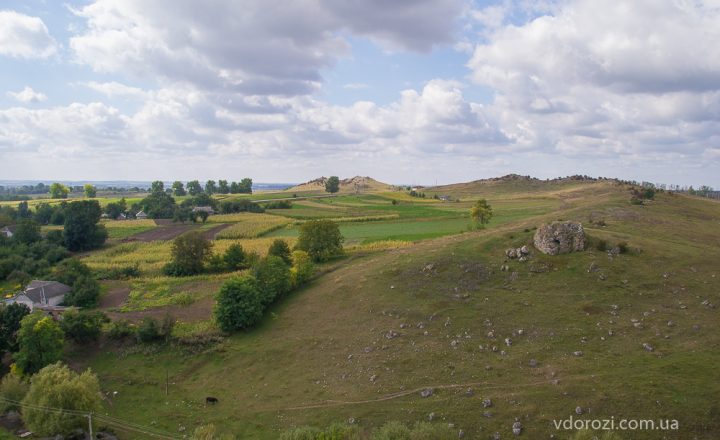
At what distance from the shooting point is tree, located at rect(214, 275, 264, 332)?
54.2m

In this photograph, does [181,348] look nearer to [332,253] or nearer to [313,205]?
[332,253]

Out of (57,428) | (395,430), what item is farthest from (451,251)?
(57,428)

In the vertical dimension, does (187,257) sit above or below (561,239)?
below

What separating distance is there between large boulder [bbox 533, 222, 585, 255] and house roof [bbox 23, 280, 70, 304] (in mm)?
72415

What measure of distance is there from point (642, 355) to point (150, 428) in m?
42.8

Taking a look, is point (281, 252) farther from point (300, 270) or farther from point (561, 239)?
point (561, 239)

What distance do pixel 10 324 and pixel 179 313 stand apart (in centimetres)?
1907

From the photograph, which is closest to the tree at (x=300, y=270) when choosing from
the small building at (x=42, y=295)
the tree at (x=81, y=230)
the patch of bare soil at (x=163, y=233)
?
the small building at (x=42, y=295)

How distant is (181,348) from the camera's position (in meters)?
52.3

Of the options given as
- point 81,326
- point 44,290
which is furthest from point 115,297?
point 81,326

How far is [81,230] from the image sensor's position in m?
105

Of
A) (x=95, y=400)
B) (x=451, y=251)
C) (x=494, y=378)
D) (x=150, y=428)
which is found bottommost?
(x=150, y=428)

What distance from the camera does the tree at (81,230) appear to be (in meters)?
104

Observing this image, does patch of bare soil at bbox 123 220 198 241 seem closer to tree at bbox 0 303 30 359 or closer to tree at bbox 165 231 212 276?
tree at bbox 165 231 212 276
